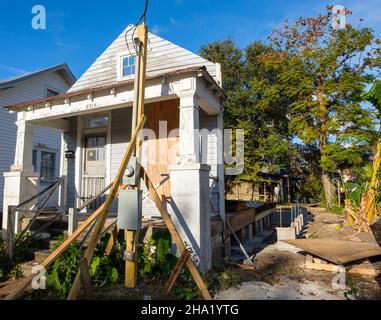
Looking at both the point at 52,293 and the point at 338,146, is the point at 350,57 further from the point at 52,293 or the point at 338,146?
the point at 52,293

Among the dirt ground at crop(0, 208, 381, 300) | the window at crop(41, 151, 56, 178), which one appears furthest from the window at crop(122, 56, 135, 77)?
the window at crop(41, 151, 56, 178)

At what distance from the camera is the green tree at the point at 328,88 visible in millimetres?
17109

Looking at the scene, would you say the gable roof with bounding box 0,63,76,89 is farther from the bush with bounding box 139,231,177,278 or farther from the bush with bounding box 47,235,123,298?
the bush with bounding box 139,231,177,278

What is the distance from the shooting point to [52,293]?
388 centimetres

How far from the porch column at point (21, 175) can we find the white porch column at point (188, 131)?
13.9 feet

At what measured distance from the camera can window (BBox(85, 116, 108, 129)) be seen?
8672 mm

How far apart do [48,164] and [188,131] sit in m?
11.8

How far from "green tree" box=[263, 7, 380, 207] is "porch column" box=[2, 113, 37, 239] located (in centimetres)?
1612

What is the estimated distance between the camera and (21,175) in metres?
6.78

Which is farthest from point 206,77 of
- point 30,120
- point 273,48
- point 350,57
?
point 273,48

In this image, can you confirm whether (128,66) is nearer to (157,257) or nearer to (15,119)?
(157,257)

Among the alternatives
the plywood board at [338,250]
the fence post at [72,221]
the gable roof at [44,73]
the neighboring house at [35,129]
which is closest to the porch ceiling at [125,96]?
the fence post at [72,221]

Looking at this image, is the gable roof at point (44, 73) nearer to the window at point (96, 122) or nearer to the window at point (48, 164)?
the window at point (48, 164)
